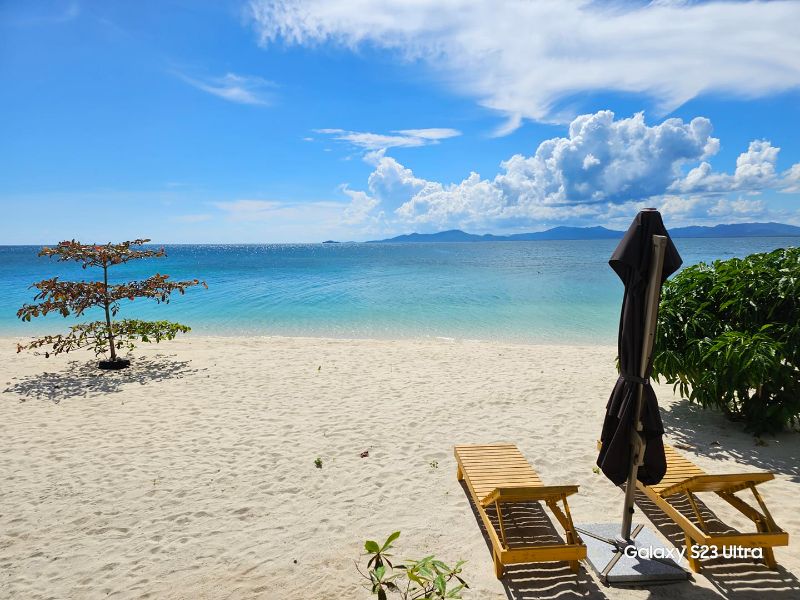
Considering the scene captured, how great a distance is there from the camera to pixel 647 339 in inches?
155

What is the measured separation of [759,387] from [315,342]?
12243 mm

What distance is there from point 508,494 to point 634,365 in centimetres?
162

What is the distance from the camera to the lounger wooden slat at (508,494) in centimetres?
421

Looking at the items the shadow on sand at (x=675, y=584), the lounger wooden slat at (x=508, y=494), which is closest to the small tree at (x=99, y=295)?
the lounger wooden slat at (x=508, y=494)

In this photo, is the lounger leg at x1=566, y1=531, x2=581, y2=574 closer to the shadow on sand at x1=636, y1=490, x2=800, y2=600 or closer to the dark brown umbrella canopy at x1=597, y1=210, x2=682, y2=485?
the dark brown umbrella canopy at x1=597, y1=210, x2=682, y2=485

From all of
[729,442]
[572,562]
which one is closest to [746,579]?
[572,562]

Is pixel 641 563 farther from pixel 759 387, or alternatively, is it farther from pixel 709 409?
pixel 709 409

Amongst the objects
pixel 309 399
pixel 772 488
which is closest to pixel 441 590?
pixel 772 488

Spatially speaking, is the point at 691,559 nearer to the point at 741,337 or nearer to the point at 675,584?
the point at 675,584

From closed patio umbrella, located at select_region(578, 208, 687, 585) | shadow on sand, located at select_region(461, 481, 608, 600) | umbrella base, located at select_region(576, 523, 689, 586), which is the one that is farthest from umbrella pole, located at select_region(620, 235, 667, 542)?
shadow on sand, located at select_region(461, 481, 608, 600)

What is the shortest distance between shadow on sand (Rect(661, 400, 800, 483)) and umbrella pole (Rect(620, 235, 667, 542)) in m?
3.36

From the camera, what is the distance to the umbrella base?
4215mm

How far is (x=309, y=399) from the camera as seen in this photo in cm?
944

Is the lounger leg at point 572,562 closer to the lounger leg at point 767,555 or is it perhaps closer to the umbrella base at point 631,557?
the umbrella base at point 631,557
